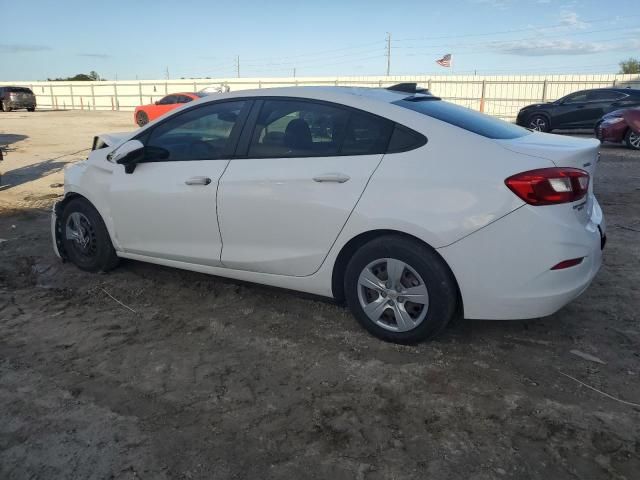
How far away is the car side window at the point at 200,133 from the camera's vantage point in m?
3.87

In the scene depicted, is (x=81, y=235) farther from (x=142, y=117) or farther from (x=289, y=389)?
(x=142, y=117)

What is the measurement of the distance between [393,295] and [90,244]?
9.20ft

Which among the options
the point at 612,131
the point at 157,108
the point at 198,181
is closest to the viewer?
the point at 198,181

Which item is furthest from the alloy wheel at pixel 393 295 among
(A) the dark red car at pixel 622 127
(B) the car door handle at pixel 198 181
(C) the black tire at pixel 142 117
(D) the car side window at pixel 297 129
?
(C) the black tire at pixel 142 117

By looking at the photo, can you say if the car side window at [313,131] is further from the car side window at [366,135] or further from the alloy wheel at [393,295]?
the alloy wheel at [393,295]

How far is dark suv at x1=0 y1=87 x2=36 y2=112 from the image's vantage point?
1406 inches

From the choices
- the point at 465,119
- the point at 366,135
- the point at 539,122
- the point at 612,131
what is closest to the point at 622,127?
the point at 612,131

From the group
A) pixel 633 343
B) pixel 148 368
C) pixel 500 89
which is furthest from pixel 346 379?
pixel 500 89

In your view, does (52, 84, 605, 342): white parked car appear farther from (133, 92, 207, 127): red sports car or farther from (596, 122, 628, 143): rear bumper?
(133, 92, 207, 127): red sports car

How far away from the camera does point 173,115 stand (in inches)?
163

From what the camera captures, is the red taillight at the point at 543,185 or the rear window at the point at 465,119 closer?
the red taillight at the point at 543,185

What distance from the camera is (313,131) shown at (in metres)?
A: 3.54

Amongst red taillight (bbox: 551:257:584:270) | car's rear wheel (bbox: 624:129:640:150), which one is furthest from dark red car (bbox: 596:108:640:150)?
red taillight (bbox: 551:257:584:270)

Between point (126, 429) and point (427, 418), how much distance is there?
147 centimetres
